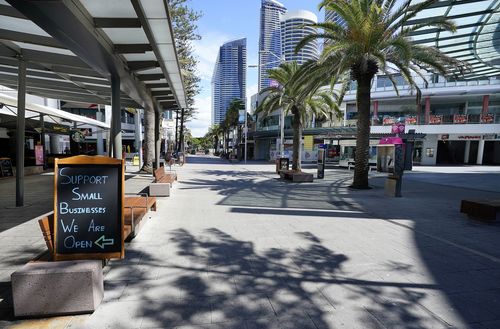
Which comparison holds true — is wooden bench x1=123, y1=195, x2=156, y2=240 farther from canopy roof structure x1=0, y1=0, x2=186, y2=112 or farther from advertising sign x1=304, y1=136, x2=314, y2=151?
advertising sign x1=304, y1=136, x2=314, y2=151

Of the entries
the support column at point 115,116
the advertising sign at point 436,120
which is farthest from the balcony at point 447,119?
the support column at point 115,116

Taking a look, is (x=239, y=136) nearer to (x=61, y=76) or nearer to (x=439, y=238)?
(x=61, y=76)

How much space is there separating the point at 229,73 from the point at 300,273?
7815 cm

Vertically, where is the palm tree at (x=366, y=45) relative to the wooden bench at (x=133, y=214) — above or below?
above

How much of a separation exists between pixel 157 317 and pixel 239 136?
4218cm

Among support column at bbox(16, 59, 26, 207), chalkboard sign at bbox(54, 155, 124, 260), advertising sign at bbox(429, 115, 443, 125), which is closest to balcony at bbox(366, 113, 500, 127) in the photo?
advertising sign at bbox(429, 115, 443, 125)

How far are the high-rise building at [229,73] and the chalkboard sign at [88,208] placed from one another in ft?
167

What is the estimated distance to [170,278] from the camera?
4.00 m

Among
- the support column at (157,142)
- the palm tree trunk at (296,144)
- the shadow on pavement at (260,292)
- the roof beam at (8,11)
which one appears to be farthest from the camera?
the palm tree trunk at (296,144)

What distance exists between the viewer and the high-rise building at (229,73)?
6644 cm

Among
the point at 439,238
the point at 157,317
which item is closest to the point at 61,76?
the point at 157,317

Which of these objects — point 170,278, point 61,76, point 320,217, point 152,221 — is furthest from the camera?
point 61,76

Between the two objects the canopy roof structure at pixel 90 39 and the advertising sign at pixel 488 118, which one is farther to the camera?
the advertising sign at pixel 488 118

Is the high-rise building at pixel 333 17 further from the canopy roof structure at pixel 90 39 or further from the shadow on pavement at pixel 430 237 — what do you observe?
the canopy roof structure at pixel 90 39
